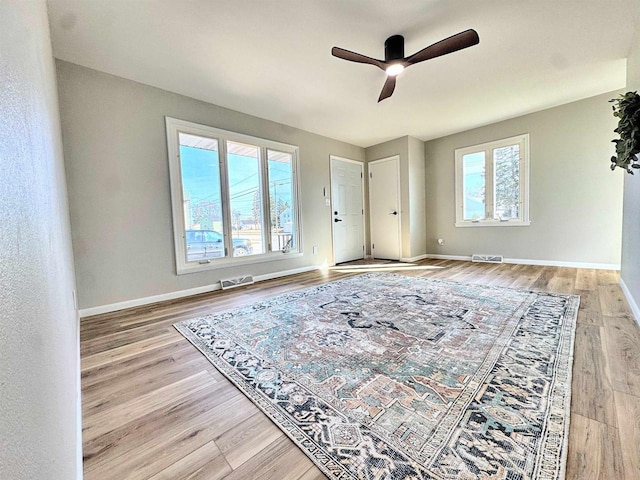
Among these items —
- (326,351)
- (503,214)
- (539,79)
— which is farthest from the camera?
(503,214)

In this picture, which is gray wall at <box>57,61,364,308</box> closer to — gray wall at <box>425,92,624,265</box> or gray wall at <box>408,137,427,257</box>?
gray wall at <box>408,137,427,257</box>

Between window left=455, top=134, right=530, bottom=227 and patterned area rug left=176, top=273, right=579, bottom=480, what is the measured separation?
236cm

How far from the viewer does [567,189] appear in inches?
161

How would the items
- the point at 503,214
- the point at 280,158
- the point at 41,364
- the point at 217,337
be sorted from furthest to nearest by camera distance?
the point at 503,214
the point at 280,158
the point at 217,337
the point at 41,364

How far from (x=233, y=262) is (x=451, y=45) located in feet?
10.8

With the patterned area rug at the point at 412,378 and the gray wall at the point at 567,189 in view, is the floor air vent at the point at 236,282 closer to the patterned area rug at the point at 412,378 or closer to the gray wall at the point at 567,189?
the patterned area rug at the point at 412,378

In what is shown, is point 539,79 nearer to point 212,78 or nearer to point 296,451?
point 212,78

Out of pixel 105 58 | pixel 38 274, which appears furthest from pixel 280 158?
pixel 38 274

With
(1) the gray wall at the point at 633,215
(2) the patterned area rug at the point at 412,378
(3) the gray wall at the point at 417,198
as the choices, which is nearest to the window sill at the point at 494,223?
(3) the gray wall at the point at 417,198

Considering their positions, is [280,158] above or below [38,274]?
above

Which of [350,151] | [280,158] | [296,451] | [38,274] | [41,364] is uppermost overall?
[350,151]

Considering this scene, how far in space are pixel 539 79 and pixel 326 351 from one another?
397cm

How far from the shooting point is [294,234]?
452 cm

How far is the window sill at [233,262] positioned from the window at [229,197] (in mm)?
12
